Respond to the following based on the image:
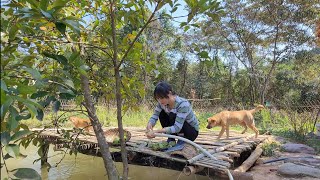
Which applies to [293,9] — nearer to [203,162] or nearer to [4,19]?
[203,162]

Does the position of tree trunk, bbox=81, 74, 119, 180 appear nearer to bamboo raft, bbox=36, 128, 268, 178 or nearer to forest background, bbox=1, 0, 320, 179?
forest background, bbox=1, 0, 320, 179

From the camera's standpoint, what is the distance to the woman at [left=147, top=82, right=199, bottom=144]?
Answer: 365 centimetres

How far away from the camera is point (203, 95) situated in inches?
830

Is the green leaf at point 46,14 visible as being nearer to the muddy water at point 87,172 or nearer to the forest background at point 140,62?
the forest background at point 140,62

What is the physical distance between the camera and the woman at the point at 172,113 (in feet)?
12.0

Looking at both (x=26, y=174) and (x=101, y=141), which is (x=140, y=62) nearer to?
(x=101, y=141)

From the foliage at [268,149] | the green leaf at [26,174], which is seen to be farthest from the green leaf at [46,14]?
the foliage at [268,149]

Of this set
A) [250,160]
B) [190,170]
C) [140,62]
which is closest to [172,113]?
[190,170]

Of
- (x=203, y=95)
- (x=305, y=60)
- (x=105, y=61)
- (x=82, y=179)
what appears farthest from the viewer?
(x=203, y=95)

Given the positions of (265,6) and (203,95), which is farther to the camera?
(203,95)

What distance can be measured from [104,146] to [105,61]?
692mm

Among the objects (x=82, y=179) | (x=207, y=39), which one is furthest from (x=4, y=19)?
(x=207, y=39)

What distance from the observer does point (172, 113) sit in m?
4.23

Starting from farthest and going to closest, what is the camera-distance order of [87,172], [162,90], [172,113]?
[87,172] < [172,113] < [162,90]
